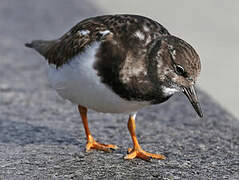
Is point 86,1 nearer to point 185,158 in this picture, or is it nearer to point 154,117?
point 154,117

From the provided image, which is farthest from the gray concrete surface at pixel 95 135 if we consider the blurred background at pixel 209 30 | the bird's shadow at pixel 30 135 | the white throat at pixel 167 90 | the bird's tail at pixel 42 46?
the blurred background at pixel 209 30

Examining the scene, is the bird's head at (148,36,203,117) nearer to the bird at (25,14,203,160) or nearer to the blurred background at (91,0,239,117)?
the bird at (25,14,203,160)

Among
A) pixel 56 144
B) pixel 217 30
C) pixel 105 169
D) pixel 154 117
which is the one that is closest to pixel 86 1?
pixel 217 30

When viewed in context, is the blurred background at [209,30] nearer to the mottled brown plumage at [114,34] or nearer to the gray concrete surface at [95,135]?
the gray concrete surface at [95,135]

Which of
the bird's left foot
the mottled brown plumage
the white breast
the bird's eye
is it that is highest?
the mottled brown plumage

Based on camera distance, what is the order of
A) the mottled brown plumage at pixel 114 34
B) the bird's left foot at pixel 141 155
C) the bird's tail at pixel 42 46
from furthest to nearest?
the bird's tail at pixel 42 46 → the bird's left foot at pixel 141 155 → the mottled brown plumage at pixel 114 34

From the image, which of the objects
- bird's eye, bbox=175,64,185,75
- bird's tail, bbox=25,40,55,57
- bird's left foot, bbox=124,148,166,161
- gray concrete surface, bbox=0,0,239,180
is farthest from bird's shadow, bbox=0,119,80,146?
bird's eye, bbox=175,64,185,75

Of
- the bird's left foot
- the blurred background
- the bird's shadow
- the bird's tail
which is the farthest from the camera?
the blurred background
